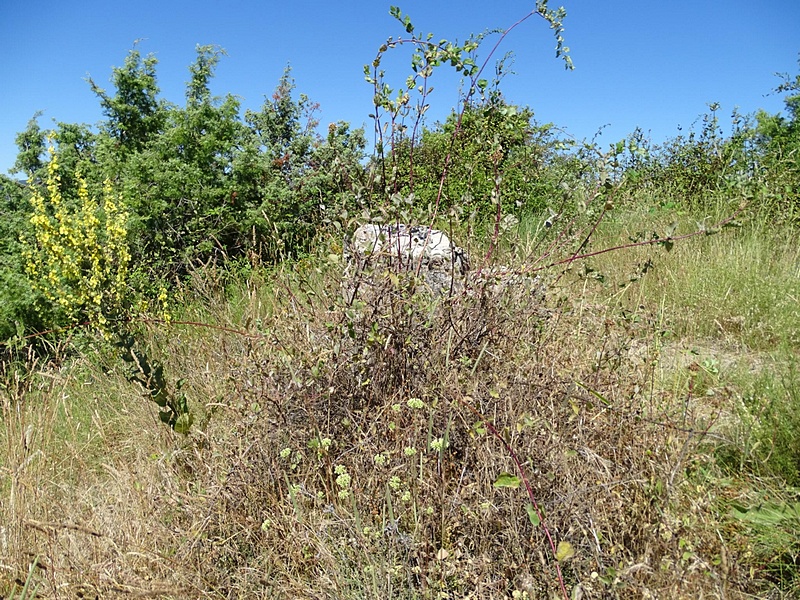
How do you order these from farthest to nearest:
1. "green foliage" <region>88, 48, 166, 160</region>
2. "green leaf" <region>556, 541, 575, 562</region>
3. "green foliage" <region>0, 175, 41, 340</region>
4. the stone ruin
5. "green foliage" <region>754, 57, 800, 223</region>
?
"green foliage" <region>88, 48, 166, 160</region>
"green foliage" <region>0, 175, 41, 340</region>
"green foliage" <region>754, 57, 800, 223</region>
the stone ruin
"green leaf" <region>556, 541, 575, 562</region>

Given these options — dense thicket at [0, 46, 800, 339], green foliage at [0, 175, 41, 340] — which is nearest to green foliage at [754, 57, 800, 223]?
dense thicket at [0, 46, 800, 339]

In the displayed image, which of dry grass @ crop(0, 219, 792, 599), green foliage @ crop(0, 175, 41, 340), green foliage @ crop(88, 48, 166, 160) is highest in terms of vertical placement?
green foliage @ crop(88, 48, 166, 160)

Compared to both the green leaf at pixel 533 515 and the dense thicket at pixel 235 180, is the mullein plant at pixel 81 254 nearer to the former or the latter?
the dense thicket at pixel 235 180

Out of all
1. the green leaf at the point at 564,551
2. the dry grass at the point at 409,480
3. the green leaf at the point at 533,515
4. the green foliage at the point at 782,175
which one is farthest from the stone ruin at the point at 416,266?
the green foliage at the point at 782,175

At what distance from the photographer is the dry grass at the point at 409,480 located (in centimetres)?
176

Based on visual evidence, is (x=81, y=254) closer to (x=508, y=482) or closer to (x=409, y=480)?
(x=409, y=480)

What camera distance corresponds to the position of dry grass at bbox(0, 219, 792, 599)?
1.76 meters

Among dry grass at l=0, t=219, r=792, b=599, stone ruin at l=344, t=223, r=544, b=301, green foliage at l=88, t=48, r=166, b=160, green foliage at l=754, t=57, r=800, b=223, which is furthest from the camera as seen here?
green foliage at l=88, t=48, r=166, b=160

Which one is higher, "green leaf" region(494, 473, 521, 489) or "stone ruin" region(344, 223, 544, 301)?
"stone ruin" region(344, 223, 544, 301)

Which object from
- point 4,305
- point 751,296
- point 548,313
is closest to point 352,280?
point 548,313

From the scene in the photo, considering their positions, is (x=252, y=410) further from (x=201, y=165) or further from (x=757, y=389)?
(x=201, y=165)

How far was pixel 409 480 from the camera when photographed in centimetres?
197

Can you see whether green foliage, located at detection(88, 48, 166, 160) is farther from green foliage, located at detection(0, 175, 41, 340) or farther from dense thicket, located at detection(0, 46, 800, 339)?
green foliage, located at detection(0, 175, 41, 340)

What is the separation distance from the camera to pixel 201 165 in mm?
6840
